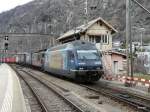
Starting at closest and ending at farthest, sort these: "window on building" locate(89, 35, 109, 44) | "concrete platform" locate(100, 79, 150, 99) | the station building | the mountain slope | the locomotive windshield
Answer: "concrete platform" locate(100, 79, 150, 99), the locomotive windshield, the station building, "window on building" locate(89, 35, 109, 44), the mountain slope

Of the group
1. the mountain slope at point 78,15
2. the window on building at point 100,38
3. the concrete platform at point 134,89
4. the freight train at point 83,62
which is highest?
the mountain slope at point 78,15

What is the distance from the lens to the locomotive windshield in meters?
33.9

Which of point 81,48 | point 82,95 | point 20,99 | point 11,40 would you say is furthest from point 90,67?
point 11,40

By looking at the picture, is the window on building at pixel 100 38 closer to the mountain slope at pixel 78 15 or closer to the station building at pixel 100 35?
the station building at pixel 100 35

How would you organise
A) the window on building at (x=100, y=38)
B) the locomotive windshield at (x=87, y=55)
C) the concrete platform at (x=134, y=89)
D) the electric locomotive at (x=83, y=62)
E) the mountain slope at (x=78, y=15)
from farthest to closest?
the mountain slope at (x=78, y=15)
the window on building at (x=100, y=38)
the locomotive windshield at (x=87, y=55)
the electric locomotive at (x=83, y=62)
the concrete platform at (x=134, y=89)

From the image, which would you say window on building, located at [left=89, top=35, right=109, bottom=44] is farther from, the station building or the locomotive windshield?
the locomotive windshield

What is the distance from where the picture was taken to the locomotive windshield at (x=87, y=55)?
33.9m

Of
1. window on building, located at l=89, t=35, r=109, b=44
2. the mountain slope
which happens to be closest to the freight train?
window on building, located at l=89, t=35, r=109, b=44

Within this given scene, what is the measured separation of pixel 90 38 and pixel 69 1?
460 ft

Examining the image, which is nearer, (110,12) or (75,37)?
(75,37)

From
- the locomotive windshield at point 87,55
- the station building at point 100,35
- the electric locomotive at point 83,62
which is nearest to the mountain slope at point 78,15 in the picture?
the station building at point 100,35

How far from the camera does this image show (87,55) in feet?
112

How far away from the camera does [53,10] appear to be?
189m

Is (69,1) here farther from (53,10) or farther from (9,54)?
(9,54)
